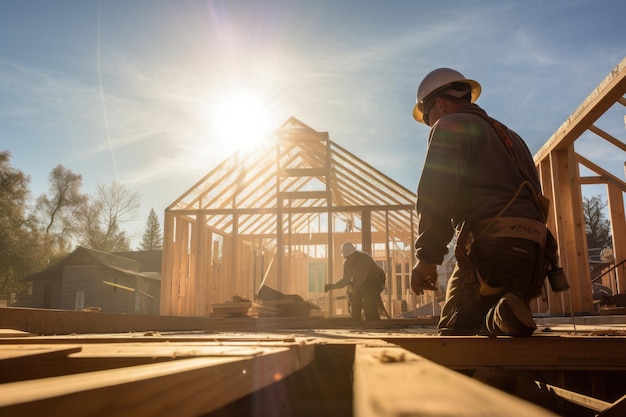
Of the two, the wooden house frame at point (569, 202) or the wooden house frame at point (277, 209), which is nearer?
the wooden house frame at point (569, 202)

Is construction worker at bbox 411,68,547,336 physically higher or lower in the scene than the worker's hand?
higher

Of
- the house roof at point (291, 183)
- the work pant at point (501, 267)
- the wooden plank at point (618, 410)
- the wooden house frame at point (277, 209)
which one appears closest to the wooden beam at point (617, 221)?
the wooden house frame at point (277, 209)

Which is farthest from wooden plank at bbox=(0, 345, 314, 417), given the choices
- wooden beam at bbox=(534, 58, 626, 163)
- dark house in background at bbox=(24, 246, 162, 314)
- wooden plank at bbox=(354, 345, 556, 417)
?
dark house in background at bbox=(24, 246, 162, 314)

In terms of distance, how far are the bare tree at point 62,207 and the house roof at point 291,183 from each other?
102ft

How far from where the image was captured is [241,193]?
46.5ft

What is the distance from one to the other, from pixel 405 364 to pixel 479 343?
1144 millimetres

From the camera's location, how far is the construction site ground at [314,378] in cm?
58

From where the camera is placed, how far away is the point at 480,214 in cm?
291

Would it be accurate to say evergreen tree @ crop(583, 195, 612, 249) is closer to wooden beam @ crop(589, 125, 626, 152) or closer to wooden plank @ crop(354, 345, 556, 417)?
wooden beam @ crop(589, 125, 626, 152)

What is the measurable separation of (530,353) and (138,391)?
5.84ft

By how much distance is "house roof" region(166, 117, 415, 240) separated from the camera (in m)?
13.2

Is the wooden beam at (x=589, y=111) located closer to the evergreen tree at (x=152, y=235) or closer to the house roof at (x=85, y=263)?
the house roof at (x=85, y=263)

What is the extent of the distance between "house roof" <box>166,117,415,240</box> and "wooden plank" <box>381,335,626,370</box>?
426 inches

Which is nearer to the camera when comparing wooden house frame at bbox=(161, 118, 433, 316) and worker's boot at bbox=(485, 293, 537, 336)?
worker's boot at bbox=(485, 293, 537, 336)
